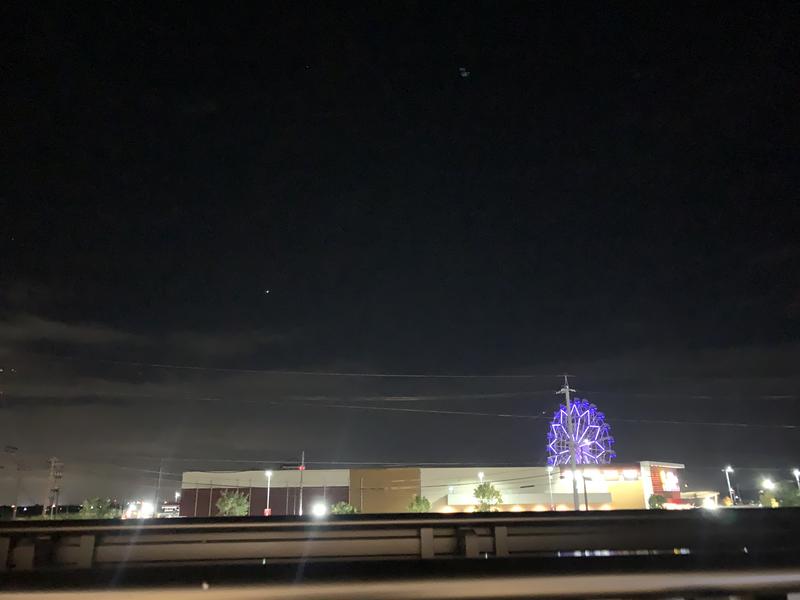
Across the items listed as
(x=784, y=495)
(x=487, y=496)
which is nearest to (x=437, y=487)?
(x=487, y=496)

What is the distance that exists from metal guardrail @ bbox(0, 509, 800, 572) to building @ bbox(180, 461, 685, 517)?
50.8 meters

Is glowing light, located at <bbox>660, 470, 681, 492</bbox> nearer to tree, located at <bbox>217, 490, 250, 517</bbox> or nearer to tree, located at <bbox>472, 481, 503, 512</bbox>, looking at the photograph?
tree, located at <bbox>472, 481, 503, 512</bbox>

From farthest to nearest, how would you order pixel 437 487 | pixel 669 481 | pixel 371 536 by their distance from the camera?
1. pixel 437 487
2. pixel 669 481
3. pixel 371 536

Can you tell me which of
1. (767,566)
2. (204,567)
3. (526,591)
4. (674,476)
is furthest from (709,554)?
(674,476)

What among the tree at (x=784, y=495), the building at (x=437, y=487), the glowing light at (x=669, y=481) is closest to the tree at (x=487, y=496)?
the building at (x=437, y=487)

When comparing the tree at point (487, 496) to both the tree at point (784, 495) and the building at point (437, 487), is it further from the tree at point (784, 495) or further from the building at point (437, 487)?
the tree at point (784, 495)

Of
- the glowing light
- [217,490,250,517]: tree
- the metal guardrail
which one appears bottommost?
the metal guardrail

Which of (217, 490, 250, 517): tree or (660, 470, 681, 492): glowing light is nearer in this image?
(217, 490, 250, 517): tree

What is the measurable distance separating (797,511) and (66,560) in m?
11.5

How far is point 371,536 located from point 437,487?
66397mm

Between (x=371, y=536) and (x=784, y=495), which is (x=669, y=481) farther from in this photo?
(x=371, y=536)

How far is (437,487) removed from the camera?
73.6 metres

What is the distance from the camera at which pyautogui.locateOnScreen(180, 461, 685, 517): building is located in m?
63.5

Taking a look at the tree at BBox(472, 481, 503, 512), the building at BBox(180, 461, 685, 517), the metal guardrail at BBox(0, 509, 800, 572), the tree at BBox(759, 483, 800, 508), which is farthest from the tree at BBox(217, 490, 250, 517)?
the metal guardrail at BBox(0, 509, 800, 572)
